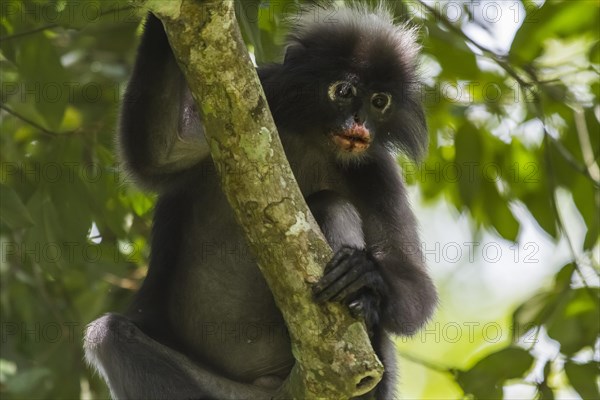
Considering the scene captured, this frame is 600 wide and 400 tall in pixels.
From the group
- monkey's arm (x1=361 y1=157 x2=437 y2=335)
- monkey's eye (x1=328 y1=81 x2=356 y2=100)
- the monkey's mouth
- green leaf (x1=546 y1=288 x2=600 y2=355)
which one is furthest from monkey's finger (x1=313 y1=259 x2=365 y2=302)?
green leaf (x1=546 y1=288 x2=600 y2=355)

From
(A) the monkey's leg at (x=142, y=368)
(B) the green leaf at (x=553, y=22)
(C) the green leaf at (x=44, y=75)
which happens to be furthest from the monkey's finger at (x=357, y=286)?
(C) the green leaf at (x=44, y=75)

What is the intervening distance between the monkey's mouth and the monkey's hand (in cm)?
74

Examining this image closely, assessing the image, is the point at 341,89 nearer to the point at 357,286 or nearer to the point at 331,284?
the point at 357,286

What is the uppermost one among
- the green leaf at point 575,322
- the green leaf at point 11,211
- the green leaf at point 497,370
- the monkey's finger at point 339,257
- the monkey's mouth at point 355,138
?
the monkey's finger at point 339,257

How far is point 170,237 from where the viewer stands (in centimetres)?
592

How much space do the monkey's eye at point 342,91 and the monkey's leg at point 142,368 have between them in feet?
5.26

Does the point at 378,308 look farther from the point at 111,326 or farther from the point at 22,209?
the point at 22,209

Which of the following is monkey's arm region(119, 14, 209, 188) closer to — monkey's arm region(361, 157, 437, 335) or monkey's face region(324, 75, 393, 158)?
monkey's face region(324, 75, 393, 158)

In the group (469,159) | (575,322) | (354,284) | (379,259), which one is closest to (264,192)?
(354,284)

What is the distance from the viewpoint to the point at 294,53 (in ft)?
19.5

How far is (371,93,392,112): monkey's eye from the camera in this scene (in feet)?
18.9

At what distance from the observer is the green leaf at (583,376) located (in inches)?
220

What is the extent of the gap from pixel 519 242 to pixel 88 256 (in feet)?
9.14

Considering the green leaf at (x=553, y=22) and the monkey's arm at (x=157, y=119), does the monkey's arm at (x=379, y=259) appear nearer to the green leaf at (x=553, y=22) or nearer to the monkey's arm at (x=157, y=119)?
the monkey's arm at (x=157, y=119)
